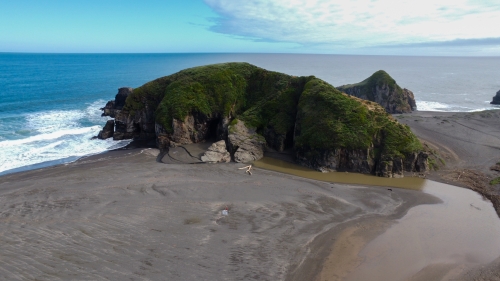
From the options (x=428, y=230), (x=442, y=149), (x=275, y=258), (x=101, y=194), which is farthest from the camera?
(x=442, y=149)

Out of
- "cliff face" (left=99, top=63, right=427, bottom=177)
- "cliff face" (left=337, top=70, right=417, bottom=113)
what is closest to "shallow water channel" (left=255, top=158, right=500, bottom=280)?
"cliff face" (left=99, top=63, right=427, bottom=177)

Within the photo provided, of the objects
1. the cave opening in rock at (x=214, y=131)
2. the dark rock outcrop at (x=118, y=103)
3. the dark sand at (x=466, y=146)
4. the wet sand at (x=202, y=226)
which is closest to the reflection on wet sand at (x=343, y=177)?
the wet sand at (x=202, y=226)

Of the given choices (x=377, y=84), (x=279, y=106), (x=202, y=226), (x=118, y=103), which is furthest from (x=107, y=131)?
(x=377, y=84)

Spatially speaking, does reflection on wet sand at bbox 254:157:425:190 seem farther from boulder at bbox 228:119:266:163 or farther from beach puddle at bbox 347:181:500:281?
beach puddle at bbox 347:181:500:281

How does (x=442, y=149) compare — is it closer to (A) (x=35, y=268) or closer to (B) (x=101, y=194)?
(B) (x=101, y=194)


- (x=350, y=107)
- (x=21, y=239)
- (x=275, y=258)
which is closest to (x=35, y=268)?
Answer: (x=21, y=239)

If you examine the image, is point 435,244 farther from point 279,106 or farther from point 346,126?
point 279,106
